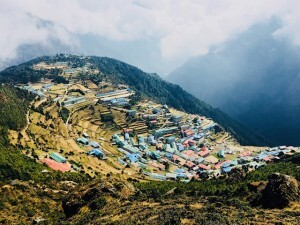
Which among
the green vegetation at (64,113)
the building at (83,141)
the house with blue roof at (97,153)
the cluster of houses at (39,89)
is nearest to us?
the house with blue roof at (97,153)

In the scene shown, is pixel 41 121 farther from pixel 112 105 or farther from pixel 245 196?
pixel 245 196

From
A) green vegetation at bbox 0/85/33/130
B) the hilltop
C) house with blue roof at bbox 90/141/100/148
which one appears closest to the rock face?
the hilltop

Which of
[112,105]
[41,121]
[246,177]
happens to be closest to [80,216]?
[246,177]

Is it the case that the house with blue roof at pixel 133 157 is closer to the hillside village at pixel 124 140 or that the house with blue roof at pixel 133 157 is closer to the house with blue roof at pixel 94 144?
the hillside village at pixel 124 140

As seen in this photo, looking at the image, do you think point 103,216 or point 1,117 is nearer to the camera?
point 103,216

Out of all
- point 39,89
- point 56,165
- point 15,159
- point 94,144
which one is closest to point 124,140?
point 94,144

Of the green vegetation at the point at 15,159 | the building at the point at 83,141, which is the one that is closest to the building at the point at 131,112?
the building at the point at 83,141
